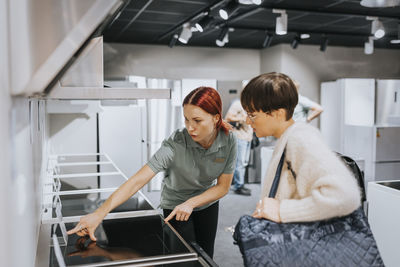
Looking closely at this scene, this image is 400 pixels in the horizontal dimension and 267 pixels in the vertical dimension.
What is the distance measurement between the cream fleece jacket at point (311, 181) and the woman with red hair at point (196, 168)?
2.12ft

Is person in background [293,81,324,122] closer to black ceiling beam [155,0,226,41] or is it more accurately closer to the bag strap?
black ceiling beam [155,0,226,41]

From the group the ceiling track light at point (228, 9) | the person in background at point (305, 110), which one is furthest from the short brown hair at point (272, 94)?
the person in background at point (305, 110)

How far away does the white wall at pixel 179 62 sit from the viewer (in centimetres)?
668

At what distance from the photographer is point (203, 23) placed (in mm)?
4469

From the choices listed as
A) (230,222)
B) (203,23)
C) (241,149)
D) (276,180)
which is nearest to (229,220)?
(230,222)

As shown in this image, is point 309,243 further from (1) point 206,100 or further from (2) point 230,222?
(2) point 230,222

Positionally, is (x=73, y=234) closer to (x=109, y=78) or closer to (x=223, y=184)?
Answer: (x=223, y=184)

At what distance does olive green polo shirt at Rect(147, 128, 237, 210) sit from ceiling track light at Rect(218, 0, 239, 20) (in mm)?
2224

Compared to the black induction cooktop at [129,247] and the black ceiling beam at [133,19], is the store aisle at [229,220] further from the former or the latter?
the black ceiling beam at [133,19]

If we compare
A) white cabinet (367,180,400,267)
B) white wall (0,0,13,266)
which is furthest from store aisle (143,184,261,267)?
white wall (0,0,13,266)

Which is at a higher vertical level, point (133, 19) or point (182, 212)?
point (133, 19)

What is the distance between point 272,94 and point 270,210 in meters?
0.35

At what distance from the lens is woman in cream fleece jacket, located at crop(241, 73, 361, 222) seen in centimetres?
103

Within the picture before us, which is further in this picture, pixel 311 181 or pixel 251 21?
pixel 251 21
